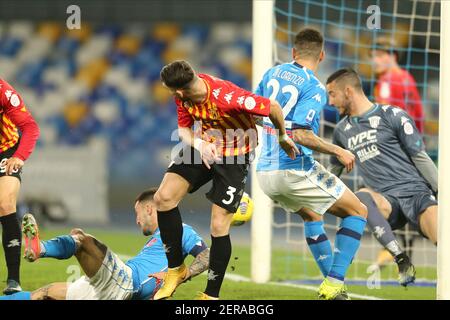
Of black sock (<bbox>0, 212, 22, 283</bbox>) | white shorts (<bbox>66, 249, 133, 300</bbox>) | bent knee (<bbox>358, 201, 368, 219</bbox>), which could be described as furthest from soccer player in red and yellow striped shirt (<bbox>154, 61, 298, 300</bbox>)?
black sock (<bbox>0, 212, 22, 283</bbox>)

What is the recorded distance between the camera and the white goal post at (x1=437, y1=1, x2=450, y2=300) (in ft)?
19.4

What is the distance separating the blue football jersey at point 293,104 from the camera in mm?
5754

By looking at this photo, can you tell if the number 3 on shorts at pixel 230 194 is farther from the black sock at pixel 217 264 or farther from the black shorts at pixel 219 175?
the black sock at pixel 217 264

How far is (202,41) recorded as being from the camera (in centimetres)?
1683

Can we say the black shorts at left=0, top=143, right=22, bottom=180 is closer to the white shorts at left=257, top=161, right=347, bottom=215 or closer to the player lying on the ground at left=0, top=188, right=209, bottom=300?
the player lying on the ground at left=0, top=188, right=209, bottom=300

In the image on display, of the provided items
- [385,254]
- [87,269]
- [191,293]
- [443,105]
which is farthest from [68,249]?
[385,254]

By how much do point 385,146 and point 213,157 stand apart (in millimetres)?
→ 2352

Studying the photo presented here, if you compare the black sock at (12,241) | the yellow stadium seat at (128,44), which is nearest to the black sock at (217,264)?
the black sock at (12,241)

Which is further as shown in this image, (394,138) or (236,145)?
(394,138)

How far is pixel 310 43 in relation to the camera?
602cm

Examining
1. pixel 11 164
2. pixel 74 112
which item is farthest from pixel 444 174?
pixel 74 112

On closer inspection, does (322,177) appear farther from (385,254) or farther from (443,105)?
(385,254)

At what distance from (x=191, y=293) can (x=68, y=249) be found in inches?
68.4

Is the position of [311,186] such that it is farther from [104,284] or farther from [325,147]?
[104,284]
